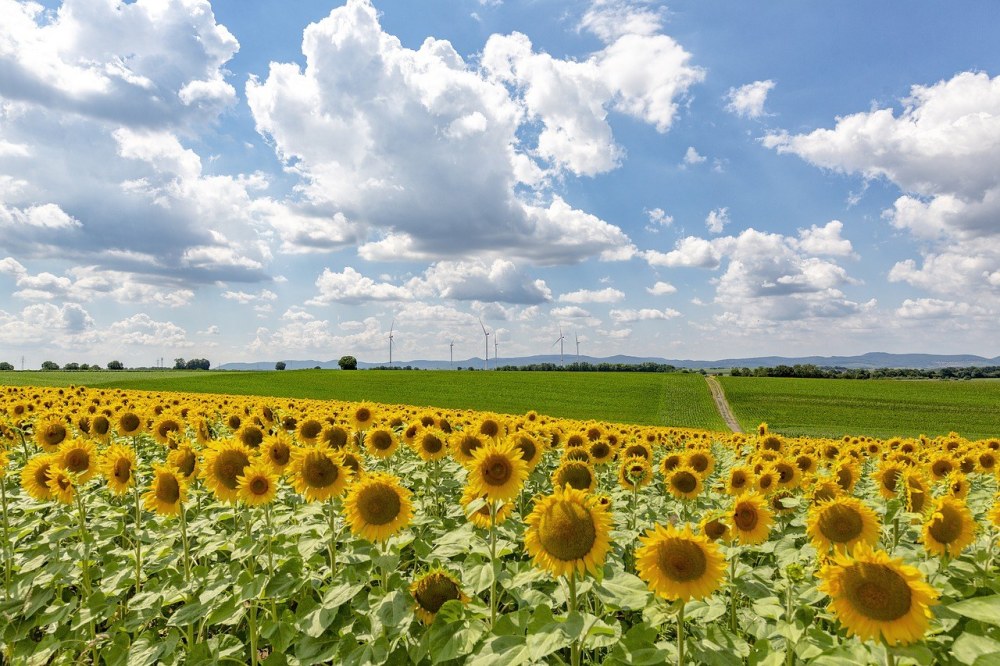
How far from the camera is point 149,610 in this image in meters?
5.35

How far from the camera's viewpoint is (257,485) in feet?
18.2

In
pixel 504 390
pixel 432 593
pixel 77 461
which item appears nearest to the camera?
pixel 432 593

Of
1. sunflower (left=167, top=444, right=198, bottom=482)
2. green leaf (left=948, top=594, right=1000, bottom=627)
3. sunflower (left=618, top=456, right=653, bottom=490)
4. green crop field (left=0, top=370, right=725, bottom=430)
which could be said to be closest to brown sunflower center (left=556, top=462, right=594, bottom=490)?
sunflower (left=618, top=456, right=653, bottom=490)

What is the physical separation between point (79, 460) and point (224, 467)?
91.6 inches

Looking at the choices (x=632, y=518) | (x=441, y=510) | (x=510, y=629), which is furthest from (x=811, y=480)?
(x=510, y=629)

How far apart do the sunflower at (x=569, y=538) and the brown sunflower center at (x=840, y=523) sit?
2239mm

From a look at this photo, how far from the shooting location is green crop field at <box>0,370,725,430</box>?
235 ft

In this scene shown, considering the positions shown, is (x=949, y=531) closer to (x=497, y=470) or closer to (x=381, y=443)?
(x=497, y=470)

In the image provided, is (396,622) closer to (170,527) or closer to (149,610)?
(149,610)

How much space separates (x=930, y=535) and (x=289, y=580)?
17.9 feet

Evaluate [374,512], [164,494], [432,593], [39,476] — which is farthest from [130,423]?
[432,593]

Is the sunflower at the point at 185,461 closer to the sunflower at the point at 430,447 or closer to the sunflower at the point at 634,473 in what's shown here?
the sunflower at the point at 430,447

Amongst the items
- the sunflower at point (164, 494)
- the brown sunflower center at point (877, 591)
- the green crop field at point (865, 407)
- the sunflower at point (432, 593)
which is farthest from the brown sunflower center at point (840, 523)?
the green crop field at point (865, 407)

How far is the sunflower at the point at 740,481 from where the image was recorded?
23.5ft
